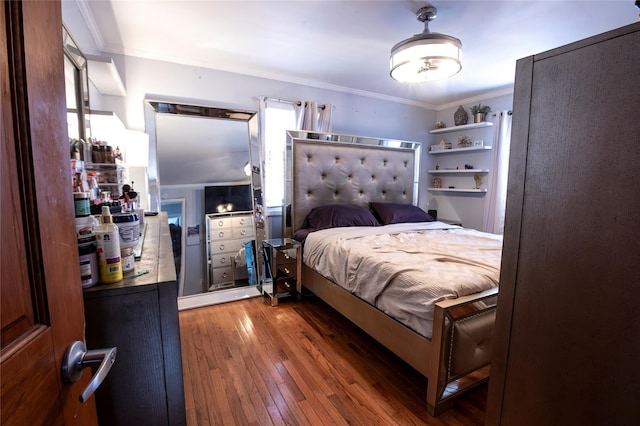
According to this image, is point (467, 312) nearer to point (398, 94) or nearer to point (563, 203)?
point (563, 203)

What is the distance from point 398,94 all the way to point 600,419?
348 centimetres

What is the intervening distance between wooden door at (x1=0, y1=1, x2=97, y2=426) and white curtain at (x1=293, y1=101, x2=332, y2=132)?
8.45 feet

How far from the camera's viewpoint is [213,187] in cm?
276

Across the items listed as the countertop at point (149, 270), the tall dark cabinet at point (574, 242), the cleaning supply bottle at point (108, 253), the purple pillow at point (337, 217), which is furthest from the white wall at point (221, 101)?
the tall dark cabinet at point (574, 242)

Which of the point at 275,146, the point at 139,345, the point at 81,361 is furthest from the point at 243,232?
the point at 81,361

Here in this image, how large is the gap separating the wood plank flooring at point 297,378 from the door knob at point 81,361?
3.84ft

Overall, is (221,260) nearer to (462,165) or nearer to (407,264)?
(407,264)

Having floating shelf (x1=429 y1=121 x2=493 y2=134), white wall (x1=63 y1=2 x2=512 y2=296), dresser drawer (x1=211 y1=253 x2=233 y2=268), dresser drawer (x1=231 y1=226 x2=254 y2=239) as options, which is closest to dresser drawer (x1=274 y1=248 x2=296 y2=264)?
dresser drawer (x1=231 y1=226 x2=254 y2=239)

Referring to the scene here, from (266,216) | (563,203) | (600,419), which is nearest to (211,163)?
(266,216)

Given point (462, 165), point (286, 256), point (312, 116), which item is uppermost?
point (312, 116)

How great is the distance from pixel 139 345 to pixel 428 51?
6.65ft

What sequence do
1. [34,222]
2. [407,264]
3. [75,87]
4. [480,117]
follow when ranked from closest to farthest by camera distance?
[34,222] → [75,87] → [407,264] → [480,117]

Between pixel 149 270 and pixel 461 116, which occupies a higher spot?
pixel 461 116

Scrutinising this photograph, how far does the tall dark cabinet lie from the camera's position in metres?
0.57
